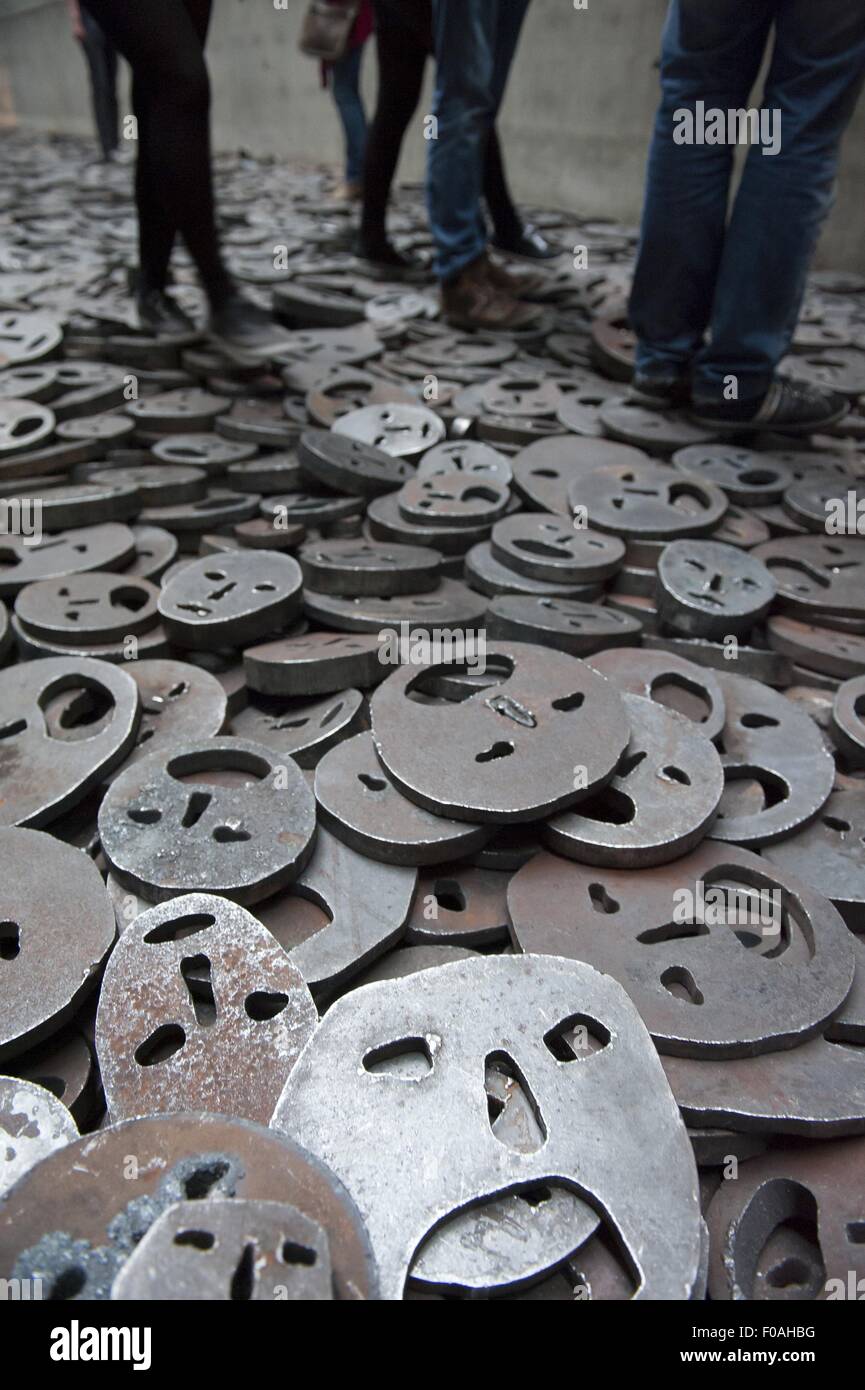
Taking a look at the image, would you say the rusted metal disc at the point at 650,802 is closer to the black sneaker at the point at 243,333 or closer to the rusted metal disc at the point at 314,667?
the rusted metal disc at the point at 314,667

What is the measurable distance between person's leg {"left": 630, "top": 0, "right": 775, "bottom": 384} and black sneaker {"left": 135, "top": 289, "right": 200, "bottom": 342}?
161 centimetres

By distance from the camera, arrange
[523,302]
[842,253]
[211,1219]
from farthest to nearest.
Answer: [842,253] < [523,302] < [211,1219]

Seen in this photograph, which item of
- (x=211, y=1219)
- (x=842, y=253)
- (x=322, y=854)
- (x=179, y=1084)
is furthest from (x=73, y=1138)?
(x=842, y=253)

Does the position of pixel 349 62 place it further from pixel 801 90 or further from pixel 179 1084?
pixel 179 1084

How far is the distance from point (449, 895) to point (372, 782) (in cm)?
22

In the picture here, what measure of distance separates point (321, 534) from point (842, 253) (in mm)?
4817

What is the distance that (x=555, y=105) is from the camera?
6727 mm

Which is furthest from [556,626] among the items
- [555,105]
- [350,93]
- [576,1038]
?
[555,105]

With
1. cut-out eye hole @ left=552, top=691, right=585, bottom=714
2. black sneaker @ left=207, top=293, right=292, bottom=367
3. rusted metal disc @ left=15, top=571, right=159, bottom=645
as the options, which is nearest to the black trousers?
black sneaker @ left=207, top=293, right=292, bottom=367

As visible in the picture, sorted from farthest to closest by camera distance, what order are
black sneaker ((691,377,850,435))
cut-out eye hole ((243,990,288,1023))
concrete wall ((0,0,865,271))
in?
concrete wall ((0,0,865,271)) → black sneaker ((691,377,850,435)) → cut-out eye hole ((243,990,288,1023))

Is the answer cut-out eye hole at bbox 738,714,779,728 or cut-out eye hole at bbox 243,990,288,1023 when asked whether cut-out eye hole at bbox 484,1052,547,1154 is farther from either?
cut-out eye hole at bbox 738,714,779,728

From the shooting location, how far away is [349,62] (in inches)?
243

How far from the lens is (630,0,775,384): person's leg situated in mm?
2359

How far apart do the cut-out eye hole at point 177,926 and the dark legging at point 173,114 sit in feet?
7.91
